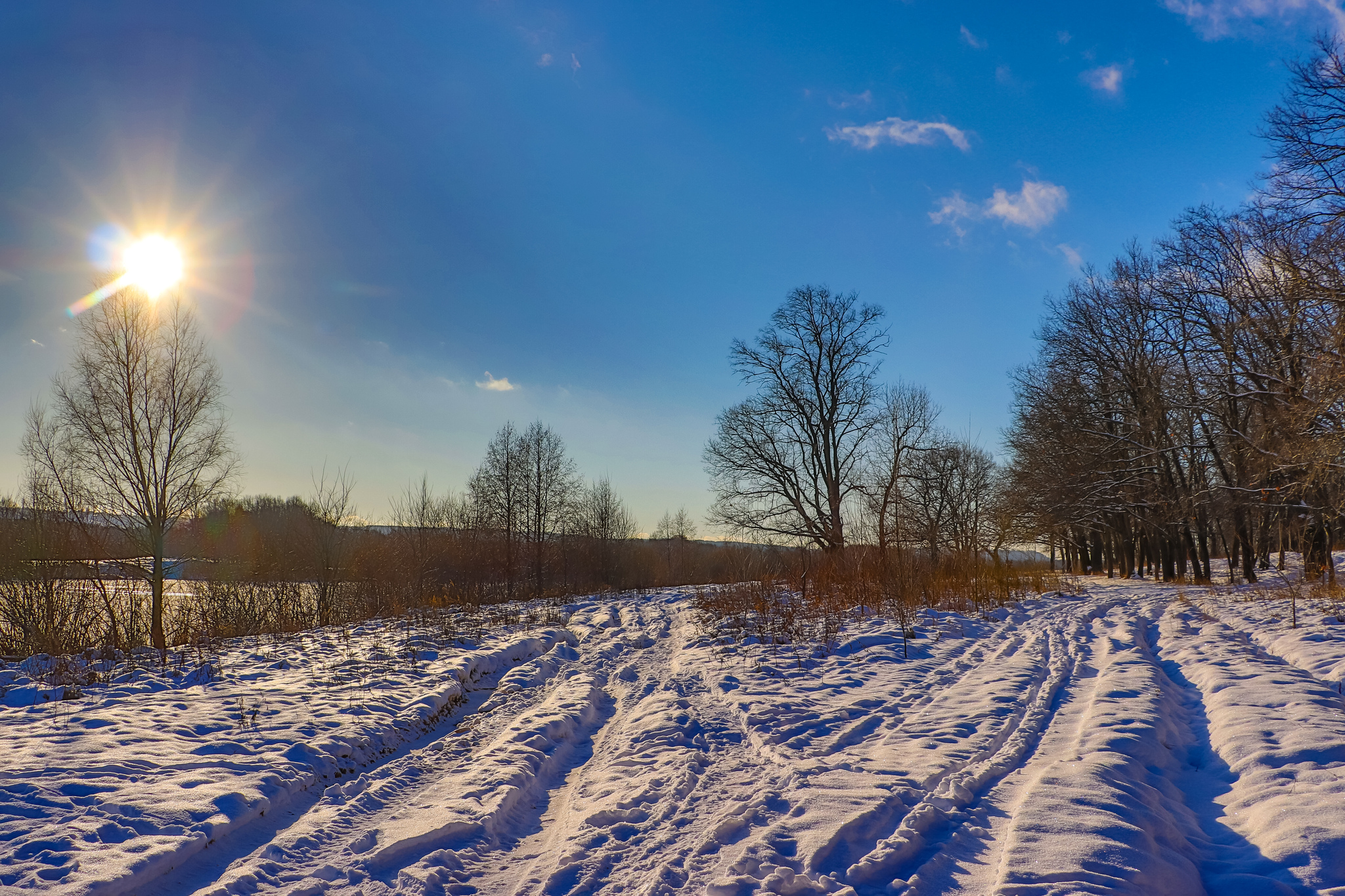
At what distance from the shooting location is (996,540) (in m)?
37.7

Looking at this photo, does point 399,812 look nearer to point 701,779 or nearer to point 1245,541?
point 701,779

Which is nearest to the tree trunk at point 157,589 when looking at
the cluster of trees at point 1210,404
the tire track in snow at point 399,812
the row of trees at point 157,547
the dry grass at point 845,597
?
the row of trees at point 157,547

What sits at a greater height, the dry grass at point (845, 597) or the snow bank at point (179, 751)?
the snow bank at point (179, 751)

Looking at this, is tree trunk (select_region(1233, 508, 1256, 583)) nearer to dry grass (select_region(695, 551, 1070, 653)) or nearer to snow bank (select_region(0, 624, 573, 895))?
dry grass (select_region(695, 551, 1070, 653))

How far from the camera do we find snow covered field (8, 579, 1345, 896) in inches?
118

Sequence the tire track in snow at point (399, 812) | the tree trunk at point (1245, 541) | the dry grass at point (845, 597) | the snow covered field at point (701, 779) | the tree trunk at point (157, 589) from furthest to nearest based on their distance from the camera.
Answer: the tree trunk at point (1245, 541) < the tree trunk at point (157, 589) < the dry grass at point (845, 597) < the tire track in snow at point (399, 812) < the snow covered field at point (701, 779)

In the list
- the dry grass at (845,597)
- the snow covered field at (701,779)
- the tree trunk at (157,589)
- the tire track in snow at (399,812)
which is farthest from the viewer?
the tree trunk at (157,589)

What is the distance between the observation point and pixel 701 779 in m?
4.45

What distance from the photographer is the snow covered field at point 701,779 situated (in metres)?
3.01

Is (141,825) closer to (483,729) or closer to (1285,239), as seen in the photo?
(483,729)

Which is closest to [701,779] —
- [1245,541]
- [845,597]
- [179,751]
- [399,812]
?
[399,812]

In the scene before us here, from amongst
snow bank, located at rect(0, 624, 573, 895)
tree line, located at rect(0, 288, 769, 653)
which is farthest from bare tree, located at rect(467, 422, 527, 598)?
snow bank, located at rect(0, 624, 573, 895)

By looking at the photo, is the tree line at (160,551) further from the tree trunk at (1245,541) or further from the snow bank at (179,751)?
the tree trunk at (1245,541)

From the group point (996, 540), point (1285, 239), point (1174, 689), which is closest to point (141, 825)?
point (1174, 689)
